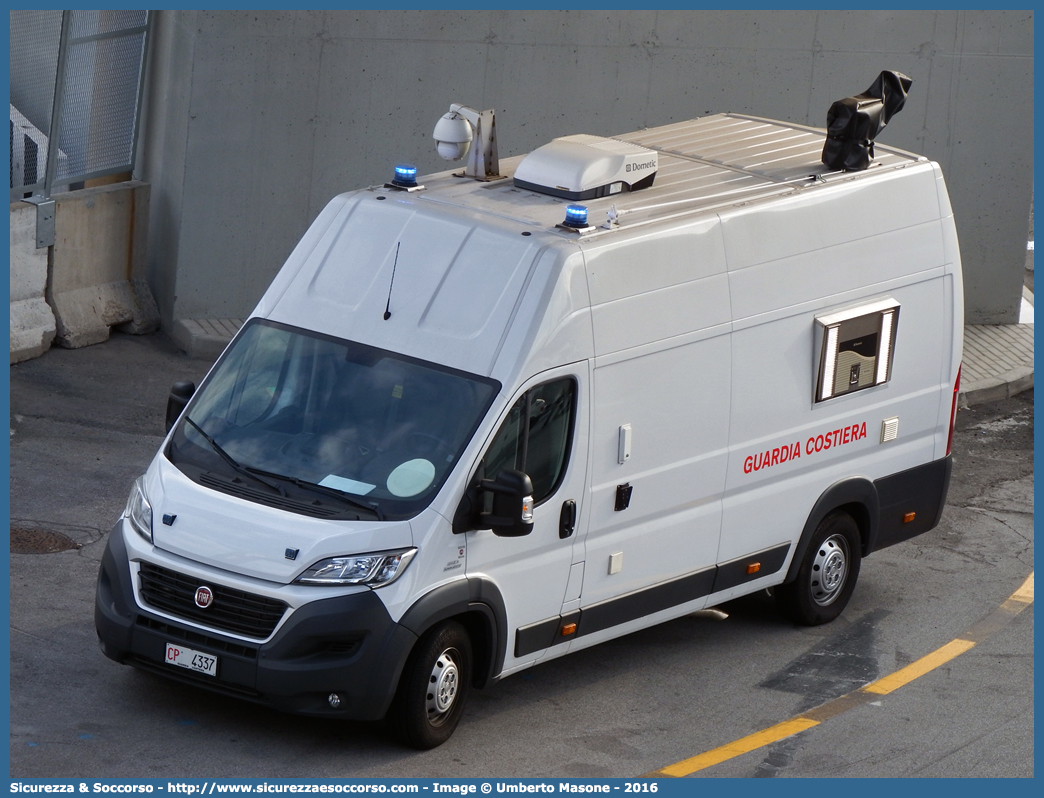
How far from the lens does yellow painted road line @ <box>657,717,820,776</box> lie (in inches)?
331

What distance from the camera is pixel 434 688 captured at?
321 inches

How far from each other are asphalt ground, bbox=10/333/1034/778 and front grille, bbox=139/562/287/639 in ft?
2.12

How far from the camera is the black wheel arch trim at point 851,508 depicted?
400 inches

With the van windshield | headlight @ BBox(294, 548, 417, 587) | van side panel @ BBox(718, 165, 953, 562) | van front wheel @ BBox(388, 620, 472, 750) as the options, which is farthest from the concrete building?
headlight @ BBox(294, 548, 417, 587)

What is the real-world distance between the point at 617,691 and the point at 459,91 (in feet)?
25.3

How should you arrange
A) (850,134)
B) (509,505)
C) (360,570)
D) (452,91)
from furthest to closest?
(452,91)
(850,134)
(509,505)
(360,570)

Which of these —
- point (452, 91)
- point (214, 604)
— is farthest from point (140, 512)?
point (452, 91)

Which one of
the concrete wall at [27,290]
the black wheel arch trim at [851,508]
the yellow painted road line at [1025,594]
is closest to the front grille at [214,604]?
the black wheel arch trim at [851,508]

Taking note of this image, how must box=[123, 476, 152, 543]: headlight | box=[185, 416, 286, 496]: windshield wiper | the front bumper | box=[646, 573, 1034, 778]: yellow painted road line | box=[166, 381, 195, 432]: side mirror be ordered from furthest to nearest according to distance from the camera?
box=[166, 381, 195, 432]: side mirror < box=[646, 573, 1034, 778]: yellow painted road line < box=[123, 476, 152, 543]: headlight < box=[185, 416, 286, 496]: windshield wiper < the front bumper

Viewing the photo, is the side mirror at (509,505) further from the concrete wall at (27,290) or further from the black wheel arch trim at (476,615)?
the concrete wall at (27,290)

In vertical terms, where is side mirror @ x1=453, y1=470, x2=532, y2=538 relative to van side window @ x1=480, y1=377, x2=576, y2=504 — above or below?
below

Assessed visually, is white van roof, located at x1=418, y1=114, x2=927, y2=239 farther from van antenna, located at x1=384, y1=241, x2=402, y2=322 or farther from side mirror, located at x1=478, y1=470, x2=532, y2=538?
side mirror, located at x1=478, y1=470, x2=532, y2=538

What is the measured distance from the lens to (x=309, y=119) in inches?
596

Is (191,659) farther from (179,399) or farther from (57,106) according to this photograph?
(57,106)
